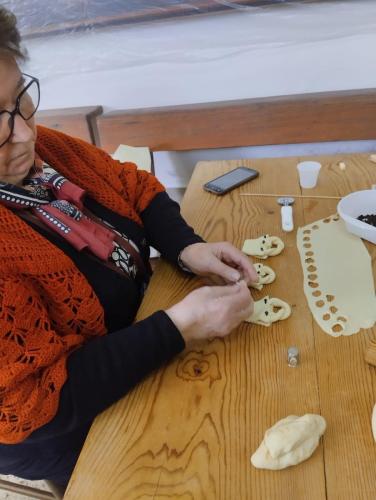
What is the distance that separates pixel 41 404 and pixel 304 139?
139cm

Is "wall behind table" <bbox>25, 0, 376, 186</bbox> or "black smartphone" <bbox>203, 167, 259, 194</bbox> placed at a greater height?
"wall behind table" <bbox>25, 0, 376, 186</bbox>

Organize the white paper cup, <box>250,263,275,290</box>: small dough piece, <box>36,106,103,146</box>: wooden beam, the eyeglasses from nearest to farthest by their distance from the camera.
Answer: the eyeglasses
<box>250,263,275,290</box>: small dough piece
the white paper cup
<box>36,106,103,146</box>: wooden beam

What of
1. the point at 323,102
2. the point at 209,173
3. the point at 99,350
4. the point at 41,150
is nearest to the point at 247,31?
the point at 323,102

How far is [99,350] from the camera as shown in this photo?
0.69m

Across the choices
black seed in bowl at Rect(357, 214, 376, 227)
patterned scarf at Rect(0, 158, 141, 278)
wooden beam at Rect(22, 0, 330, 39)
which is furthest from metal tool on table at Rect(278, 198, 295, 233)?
wooden beam at Rect(22, 0, 330, 39)

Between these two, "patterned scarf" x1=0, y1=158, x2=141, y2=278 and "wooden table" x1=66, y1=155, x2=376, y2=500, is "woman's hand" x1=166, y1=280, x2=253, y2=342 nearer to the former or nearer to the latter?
"wooden table" x1=66, y1=155, x2=376, y2=500

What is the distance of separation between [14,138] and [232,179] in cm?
69

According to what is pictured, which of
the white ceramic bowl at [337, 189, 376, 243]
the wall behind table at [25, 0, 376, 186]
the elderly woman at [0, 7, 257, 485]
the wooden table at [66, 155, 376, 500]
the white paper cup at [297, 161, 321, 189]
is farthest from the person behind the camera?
the wall behind table at [25, 0, 376, 186]

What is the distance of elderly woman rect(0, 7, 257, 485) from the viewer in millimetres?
628

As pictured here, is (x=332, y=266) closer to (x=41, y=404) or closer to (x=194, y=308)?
(x=194, y=308)

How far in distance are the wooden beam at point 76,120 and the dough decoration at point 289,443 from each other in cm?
154

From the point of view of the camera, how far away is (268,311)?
78 cm

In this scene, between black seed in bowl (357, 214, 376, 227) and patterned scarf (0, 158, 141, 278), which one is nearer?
patterned scarf (0, 158, 141, 278)

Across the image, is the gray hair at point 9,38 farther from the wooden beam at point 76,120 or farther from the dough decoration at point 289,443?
the wooden beam at point 76,120
